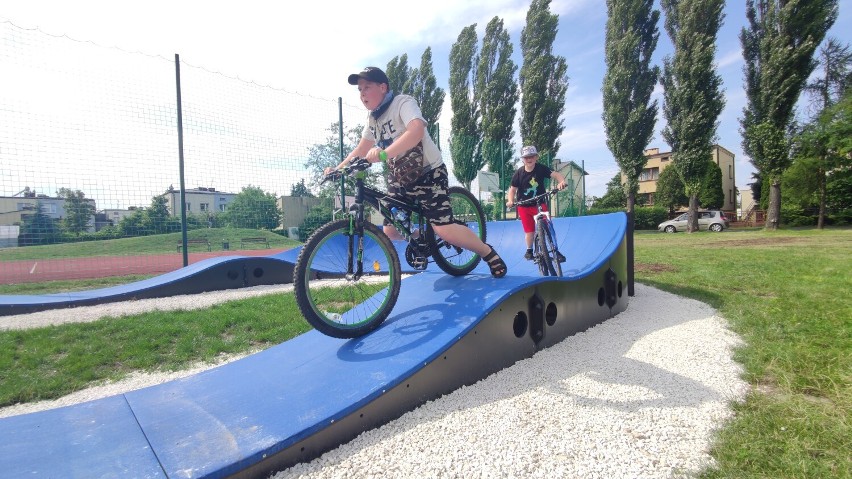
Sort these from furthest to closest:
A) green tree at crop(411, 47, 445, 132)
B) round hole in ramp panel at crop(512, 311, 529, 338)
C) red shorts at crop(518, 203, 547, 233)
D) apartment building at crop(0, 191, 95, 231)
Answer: green tree at crop(411, 47, 445, 132) → apartment building at crop(0, 191, 95, 231) → red shorts at crop(518, 203, 547, 233) → round hole in ramp panel at crop(512, 311, 529, 338)

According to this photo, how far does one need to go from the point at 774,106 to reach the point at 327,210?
22.6 metres

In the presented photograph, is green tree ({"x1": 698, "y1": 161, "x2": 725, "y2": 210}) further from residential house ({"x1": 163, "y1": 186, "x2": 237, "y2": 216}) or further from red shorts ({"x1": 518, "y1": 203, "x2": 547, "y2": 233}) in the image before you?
residential house ({"x1": 163, "y1": 186, "x2": 237, "y2": 216})

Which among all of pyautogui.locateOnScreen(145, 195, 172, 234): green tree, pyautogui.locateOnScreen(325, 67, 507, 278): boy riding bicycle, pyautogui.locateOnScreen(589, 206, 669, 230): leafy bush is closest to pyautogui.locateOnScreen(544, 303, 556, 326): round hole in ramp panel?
pyautogui.locateOnScreen(325, 67, 507, 278): boy riding bicycle

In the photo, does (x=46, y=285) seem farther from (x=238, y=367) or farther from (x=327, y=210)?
(x=238, y=367)

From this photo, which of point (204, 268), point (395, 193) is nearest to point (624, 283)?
point (395, 193)

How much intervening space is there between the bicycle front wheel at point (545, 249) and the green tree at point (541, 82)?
19.2m

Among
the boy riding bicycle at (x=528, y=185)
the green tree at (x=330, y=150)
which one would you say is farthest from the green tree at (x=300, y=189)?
the boy riding bicycle at (x=528, y=185)

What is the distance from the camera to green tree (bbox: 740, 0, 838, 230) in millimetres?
18453

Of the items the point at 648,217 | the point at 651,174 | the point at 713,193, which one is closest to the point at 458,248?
the point at 648,217

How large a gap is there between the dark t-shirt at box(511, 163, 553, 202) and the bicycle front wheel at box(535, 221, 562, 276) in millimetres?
602

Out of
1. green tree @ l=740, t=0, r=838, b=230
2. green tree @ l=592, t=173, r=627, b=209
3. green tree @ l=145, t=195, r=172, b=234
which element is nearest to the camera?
green tree @ l=145, t=195, r=172, b=234

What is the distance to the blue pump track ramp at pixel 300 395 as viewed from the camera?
1527 millimetres

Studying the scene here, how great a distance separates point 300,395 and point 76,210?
7386 millimetres

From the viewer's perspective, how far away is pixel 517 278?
9.89ft
